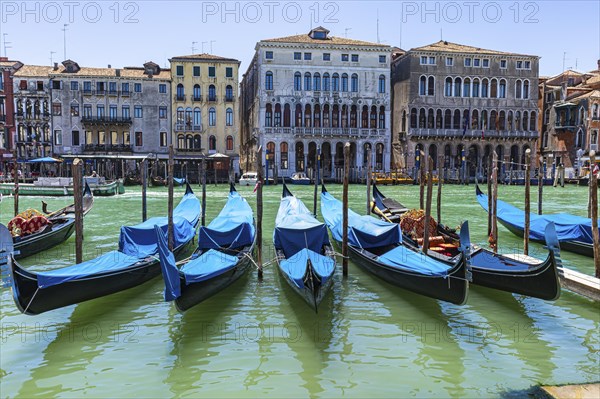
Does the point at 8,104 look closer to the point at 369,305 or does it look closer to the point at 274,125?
the point at 274,125

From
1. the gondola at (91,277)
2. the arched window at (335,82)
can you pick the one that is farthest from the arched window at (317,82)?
the gondola at (91,277)

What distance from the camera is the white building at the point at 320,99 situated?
30.5 metres

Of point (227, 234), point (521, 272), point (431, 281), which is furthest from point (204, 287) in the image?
point (521, 272)

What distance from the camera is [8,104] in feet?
98.0

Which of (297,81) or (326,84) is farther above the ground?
(297,81)

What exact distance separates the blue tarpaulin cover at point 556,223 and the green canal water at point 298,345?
3.07m

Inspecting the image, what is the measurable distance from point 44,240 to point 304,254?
537cm

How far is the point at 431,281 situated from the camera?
570 cm

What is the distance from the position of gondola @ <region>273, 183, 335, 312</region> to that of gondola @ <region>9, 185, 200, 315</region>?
1766 mm

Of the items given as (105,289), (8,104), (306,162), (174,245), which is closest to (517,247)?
(174,245)

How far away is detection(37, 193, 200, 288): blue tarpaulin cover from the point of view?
5.25m

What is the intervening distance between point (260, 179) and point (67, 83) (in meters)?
26.4

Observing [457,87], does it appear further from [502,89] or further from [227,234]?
[227,234]

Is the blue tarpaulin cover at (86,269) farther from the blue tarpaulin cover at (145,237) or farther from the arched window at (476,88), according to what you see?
the arched window at (476,88)
